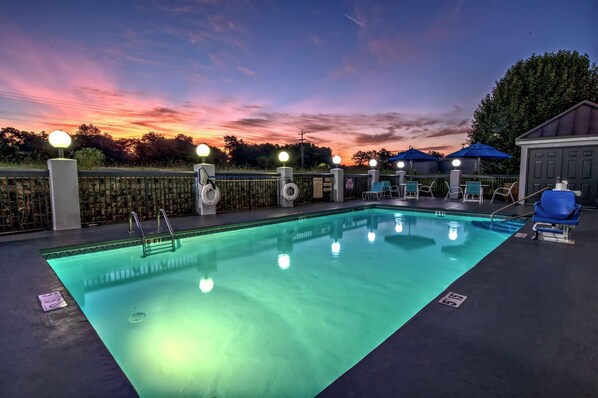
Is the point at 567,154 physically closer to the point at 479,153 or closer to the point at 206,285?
the point at 479,153

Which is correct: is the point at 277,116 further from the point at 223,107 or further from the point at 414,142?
the point at 414,142

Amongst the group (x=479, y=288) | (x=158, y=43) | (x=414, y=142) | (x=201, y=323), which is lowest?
(x=201, y=323)

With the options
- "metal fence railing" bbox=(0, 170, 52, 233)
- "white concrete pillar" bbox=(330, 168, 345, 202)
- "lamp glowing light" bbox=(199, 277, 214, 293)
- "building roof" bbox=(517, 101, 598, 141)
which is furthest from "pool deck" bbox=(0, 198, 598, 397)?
"white concrete pillar" bbox=(330, 168, 345, 202)

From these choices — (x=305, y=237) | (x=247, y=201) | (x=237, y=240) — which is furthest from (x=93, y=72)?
(x=305, y=237)

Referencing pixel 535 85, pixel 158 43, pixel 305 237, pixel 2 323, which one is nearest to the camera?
pixel 2 323

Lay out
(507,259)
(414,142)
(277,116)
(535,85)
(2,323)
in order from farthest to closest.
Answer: (414,142) < (277,116) < (535,85) < (507,259) < (2,323)

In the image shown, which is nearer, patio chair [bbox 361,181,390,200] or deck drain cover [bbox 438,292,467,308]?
deck drain cover [bbox 438,292,467,308]

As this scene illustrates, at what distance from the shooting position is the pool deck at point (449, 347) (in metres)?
1.35

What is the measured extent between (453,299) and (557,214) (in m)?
3.54

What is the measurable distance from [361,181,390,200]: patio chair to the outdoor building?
14.8 ft

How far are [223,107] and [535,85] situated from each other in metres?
14.2

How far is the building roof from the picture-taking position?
8109 millimetres

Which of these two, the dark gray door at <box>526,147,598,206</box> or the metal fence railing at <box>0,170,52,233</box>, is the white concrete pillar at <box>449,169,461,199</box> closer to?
the dark gray door at <box>526,147,598,206</box>

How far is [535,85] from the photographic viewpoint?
13.0 meters
